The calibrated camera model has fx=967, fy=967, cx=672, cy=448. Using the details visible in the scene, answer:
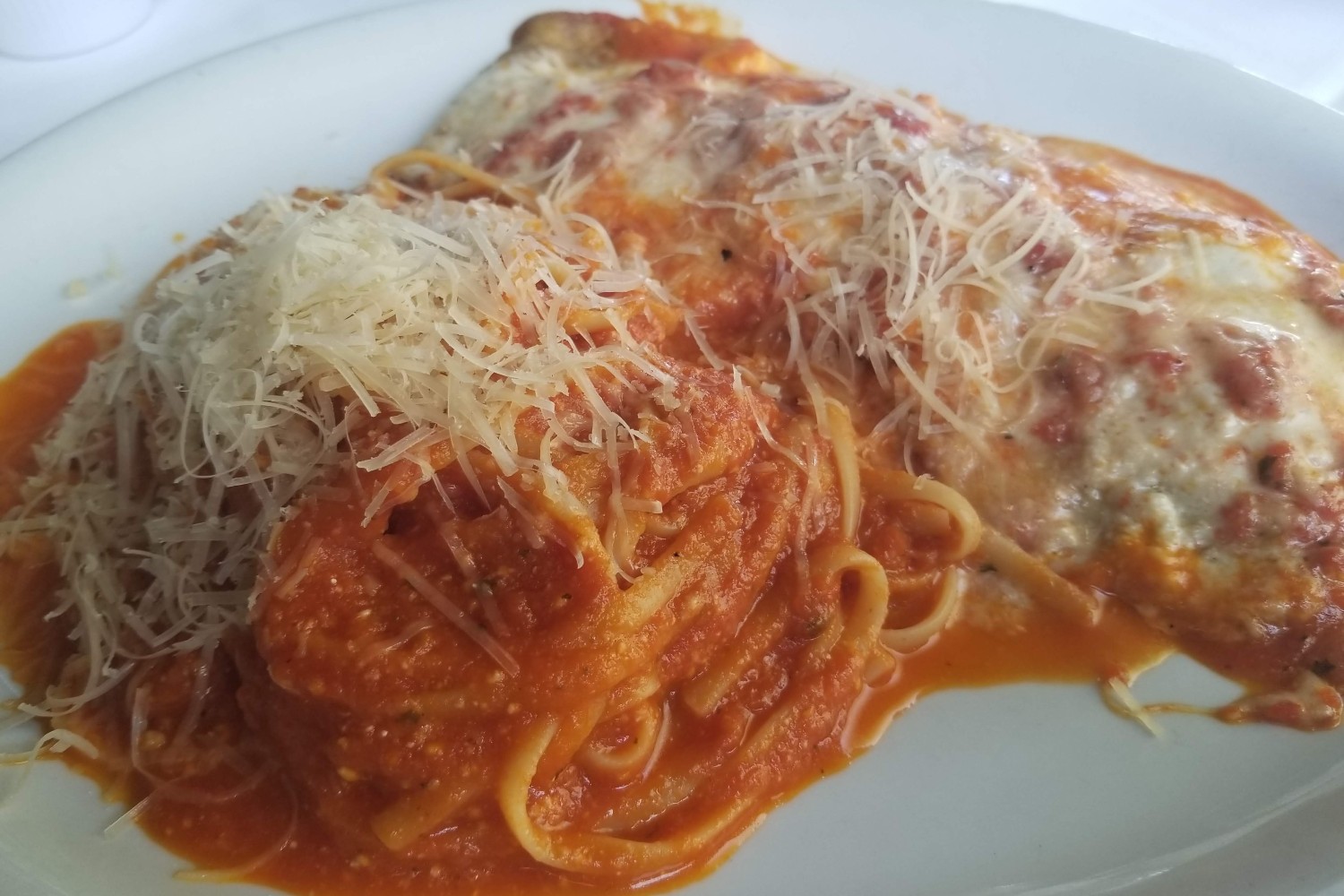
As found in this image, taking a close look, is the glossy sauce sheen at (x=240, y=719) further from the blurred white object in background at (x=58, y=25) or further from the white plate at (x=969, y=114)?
the blurred white object in background at (x=58, y=25)

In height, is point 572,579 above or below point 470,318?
below

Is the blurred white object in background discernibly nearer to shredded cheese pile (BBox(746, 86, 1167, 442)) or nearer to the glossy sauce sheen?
the glossy sauce sheen

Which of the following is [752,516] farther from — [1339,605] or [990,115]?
[990,115]

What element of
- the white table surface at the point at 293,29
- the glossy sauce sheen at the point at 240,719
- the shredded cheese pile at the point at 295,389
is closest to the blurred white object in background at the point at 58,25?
the white table surface at the point at 293,29

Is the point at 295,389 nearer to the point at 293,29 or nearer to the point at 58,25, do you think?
the point at 293,29

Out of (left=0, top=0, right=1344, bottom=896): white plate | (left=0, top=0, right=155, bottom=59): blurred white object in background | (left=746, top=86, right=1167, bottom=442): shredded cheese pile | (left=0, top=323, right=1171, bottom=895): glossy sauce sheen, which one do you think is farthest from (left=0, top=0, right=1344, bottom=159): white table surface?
(left=0, top=323, right=1171, bottom=895): glossy sauce sheen

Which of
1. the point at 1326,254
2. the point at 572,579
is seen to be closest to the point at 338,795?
the point at 572,579

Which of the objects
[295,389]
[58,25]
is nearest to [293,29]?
[58,25]
